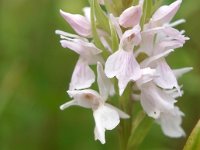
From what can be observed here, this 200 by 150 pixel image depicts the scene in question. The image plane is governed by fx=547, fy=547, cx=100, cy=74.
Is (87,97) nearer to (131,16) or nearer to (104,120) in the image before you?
(104,120)

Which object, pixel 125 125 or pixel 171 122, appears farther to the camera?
pixel 171 122

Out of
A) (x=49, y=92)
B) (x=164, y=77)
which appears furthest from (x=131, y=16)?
(x=49, y=92)

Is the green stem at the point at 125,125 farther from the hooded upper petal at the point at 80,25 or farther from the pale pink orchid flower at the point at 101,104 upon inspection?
the hooded upper petal at the point at 80,25

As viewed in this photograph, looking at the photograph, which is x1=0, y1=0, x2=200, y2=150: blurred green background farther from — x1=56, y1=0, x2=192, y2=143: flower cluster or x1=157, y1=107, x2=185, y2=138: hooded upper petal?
x1=56, y1=0, x2=192, y2=143: flower cluster

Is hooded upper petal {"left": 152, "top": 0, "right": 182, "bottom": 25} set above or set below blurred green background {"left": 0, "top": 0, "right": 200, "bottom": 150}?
above

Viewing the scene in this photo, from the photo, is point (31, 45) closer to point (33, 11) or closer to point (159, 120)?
point (33, 11)

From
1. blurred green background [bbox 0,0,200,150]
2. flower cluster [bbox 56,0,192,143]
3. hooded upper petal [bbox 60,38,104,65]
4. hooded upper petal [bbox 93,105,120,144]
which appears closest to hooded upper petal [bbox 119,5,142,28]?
flower cluster [bbox 56,0,192,143]
